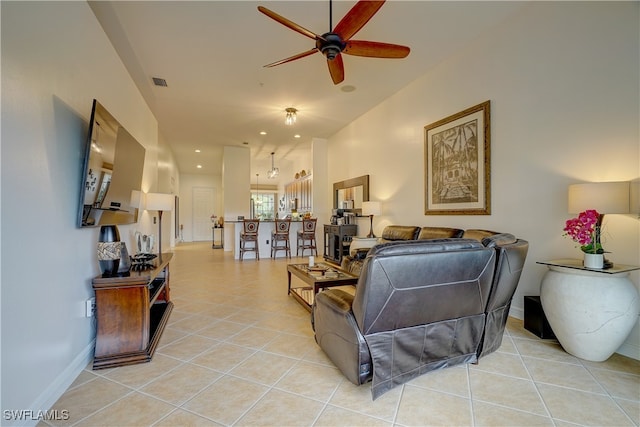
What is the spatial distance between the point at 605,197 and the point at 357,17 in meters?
2.25

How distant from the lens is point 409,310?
1681 millimetres

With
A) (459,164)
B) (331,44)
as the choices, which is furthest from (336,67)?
(459,164)

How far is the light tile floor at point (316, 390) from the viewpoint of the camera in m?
1.56

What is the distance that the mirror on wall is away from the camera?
19.5 ft

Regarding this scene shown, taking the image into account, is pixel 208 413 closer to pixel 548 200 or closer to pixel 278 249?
pixel 548 200

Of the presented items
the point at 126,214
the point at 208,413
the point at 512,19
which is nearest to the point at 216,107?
the point at 126,214

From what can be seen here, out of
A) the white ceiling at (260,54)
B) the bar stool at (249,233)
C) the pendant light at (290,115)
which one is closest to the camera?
the white ceiling at (260,54)

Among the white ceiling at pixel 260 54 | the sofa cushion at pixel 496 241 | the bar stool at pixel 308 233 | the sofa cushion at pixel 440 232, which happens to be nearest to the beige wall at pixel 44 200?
the white ceiling at pixel 260 54

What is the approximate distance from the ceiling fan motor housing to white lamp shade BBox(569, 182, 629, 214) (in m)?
2.22

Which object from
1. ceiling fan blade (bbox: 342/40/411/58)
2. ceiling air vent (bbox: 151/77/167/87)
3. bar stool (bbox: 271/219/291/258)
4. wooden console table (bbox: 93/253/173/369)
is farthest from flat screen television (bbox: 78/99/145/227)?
bar stool (bbox: 271/219/291/258)

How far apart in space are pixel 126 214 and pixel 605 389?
162 inches

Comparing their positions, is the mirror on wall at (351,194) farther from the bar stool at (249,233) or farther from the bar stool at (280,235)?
the bar stool at (249,233)

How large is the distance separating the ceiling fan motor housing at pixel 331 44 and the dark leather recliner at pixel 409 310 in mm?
1831

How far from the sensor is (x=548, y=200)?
277 centimetres
